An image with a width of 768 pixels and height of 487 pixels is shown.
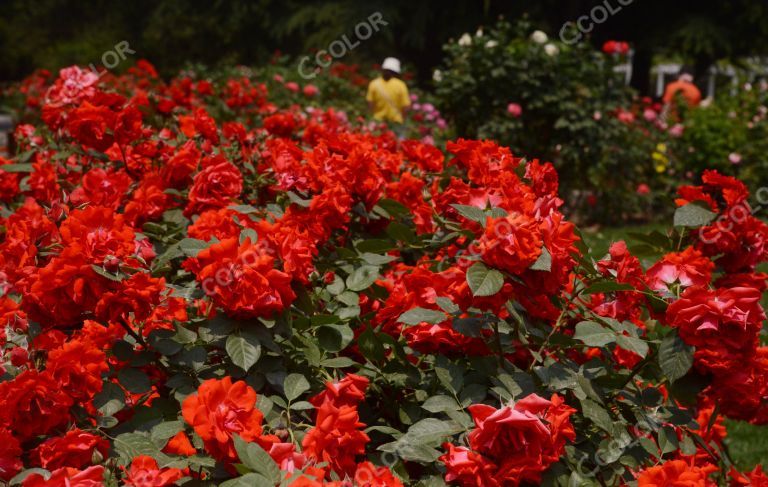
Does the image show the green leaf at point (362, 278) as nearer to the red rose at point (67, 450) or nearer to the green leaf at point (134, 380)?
the green leaf at point (134, 380)

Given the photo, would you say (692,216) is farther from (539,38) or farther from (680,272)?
(539,38)

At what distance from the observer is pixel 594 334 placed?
1458mm

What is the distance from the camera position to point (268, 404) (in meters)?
1.41

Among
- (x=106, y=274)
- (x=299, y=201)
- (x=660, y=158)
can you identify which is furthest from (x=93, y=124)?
(x=660, y=158)

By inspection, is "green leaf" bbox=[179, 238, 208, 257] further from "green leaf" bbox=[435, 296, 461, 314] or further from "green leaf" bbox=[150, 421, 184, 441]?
A: "green leaf" bbox=[435, 296, 461, 314]

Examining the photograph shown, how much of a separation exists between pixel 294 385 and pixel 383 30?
1625 cm

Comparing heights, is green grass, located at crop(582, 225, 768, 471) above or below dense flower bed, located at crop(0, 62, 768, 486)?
below

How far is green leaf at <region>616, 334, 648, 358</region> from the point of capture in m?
1.43

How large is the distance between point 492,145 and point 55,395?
120 centimetres

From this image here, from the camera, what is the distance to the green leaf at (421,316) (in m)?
1.50

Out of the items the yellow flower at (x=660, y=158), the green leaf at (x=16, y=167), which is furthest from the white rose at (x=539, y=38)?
the green leaf at (x=16, y=167)

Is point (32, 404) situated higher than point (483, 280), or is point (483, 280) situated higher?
point (483, 280)

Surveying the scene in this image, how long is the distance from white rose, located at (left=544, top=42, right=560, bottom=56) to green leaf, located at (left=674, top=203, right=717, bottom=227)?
6.29m

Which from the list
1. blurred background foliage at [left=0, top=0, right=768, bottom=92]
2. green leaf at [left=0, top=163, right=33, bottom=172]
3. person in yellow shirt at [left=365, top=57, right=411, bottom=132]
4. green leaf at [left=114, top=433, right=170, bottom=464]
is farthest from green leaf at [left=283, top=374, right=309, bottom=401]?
blurred background foliage at [left=0, top=0, right=768, bottom=92]
